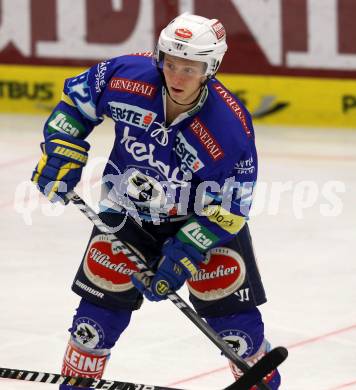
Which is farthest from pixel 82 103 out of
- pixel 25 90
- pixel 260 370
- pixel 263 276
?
pixel 25 90

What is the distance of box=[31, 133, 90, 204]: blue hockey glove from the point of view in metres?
5.04

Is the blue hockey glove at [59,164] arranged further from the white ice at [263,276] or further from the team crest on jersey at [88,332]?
the white ice at [263,276]

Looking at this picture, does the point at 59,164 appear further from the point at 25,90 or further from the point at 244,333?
the point at 25,90

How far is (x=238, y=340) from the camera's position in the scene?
503 centimetres

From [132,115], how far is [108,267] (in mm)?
623

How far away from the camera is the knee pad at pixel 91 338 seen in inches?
A: 198

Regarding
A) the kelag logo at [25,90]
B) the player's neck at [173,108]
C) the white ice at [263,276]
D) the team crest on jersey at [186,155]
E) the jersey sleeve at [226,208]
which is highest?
the player's neck at [173,108]

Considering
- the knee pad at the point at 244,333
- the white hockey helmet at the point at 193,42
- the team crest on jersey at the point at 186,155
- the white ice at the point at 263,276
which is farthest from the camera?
the white ice at the point at 263,276

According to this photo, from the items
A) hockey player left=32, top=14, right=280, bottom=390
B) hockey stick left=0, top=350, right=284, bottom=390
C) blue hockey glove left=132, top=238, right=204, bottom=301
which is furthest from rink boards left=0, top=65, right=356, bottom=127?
hockey stick left=0, top=350, right=284, bottom=390

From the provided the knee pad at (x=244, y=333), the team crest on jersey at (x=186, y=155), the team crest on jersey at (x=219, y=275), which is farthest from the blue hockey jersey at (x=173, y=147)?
the knee pad at (x=244, y=333)

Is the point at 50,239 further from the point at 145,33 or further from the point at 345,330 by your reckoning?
the point at 145,33

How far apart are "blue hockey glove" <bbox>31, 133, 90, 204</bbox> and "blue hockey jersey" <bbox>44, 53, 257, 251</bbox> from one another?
55 mm

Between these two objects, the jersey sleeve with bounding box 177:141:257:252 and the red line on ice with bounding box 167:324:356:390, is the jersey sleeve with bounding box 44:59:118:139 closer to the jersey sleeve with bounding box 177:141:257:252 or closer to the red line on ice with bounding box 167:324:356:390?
the jersey sleeve with bounding box 177:141:257:252

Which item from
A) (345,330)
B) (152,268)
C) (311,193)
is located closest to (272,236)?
(311,193)
